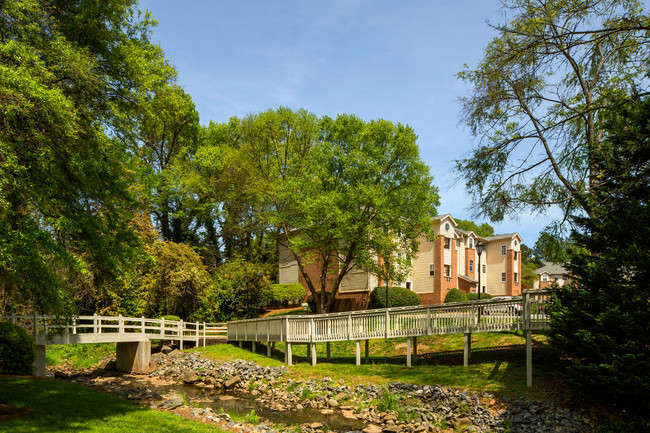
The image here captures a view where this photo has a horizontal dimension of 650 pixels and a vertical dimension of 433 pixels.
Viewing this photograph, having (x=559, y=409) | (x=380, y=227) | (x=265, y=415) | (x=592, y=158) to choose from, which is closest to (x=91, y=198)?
(x=265, y=415)

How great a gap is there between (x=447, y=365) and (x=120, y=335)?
14964 millimetres

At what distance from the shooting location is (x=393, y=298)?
3269cm

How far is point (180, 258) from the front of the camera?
97.2 feet

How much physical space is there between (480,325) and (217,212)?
25994 millimetres

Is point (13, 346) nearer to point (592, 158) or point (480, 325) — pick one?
point (480, 325)

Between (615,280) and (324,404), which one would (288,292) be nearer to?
(324,404)

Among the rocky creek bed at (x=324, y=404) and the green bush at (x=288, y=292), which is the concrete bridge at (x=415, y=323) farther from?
the green bush at (x=288, y=292)

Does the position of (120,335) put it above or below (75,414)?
below

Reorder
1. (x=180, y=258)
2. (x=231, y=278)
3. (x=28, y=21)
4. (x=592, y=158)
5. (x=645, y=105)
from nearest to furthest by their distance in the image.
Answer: (x=28, y=21) → (x=645, y=105) → (x=592, y=158) → (x=180, y=258) → (x=231, y=278)

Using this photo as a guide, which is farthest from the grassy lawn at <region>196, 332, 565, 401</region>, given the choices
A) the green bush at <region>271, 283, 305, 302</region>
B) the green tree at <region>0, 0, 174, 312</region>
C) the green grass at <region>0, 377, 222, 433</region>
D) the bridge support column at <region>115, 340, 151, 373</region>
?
the green bush at <region>271, 283, 305, 302</region>

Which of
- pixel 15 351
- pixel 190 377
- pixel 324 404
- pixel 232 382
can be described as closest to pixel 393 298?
pixel 232 382

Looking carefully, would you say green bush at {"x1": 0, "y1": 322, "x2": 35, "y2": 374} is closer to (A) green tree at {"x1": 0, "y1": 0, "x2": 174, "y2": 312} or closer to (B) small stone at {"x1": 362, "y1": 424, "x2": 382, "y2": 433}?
(A) green tree at {"x1": 0, "y1": 0, "x2": 174, "y2": 312}

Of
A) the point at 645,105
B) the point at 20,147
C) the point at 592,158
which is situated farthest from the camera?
the point at 592,158

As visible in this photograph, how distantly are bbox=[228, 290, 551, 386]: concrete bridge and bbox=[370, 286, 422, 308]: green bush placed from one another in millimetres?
11382
